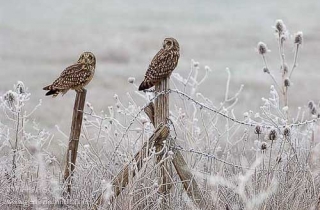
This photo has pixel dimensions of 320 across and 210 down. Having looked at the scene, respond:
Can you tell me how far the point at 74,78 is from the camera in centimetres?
506

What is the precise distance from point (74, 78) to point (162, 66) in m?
0.59

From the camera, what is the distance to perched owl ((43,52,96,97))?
506 centimetres

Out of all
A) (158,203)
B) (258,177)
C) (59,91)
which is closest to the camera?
(158,203)

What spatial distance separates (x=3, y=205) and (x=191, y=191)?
129 cm

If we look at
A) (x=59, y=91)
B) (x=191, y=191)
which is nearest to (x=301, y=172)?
(x=191, y=191)

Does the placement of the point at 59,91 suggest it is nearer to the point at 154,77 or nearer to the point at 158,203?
the point at 154,77

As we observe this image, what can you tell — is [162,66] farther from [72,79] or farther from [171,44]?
[72,79]

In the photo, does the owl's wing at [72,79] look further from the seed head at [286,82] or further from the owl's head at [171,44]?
the seed head at [286,82]

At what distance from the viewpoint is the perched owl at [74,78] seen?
16.6ft

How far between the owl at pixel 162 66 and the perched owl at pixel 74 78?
400mm

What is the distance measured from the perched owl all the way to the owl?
0.40 metres

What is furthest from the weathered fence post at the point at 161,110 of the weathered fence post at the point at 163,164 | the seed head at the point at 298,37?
the seed head at the point at 298,37

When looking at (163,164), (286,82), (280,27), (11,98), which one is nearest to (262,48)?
(280,27)

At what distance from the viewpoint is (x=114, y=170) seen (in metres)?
5.39
